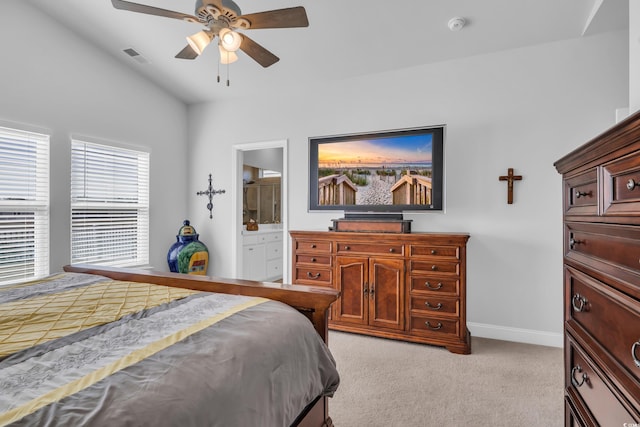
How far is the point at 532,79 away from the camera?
10.2ft

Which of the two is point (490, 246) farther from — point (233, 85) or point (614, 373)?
point (233, 85)

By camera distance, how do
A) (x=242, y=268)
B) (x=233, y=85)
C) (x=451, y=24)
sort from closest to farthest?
(x=451, y=24) → (x=233, y=85) → (x=242, y=268)

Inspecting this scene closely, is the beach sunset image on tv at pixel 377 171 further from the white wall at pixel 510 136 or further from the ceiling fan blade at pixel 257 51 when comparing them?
the ceiling fan blade at pixel 257 51

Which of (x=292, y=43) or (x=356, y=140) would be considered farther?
(x=356, y=140)

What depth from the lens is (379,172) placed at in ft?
11.7

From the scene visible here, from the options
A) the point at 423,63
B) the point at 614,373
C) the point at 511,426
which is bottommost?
the point at 511,426

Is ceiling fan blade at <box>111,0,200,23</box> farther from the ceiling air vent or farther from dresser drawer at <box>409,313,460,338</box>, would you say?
dresser drawer at <box>409,313,460,338</box>

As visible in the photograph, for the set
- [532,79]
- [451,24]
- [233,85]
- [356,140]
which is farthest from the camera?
[233,85]

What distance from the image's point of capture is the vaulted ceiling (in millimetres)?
2715

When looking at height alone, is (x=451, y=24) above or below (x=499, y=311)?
above

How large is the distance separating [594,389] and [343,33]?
3098mm

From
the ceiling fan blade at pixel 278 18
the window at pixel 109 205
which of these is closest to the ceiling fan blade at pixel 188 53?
the ceiling fan blade at pixel 278 18

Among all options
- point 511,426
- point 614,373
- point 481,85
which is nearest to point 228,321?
point 614,373

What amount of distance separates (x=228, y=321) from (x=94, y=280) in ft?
4.06
